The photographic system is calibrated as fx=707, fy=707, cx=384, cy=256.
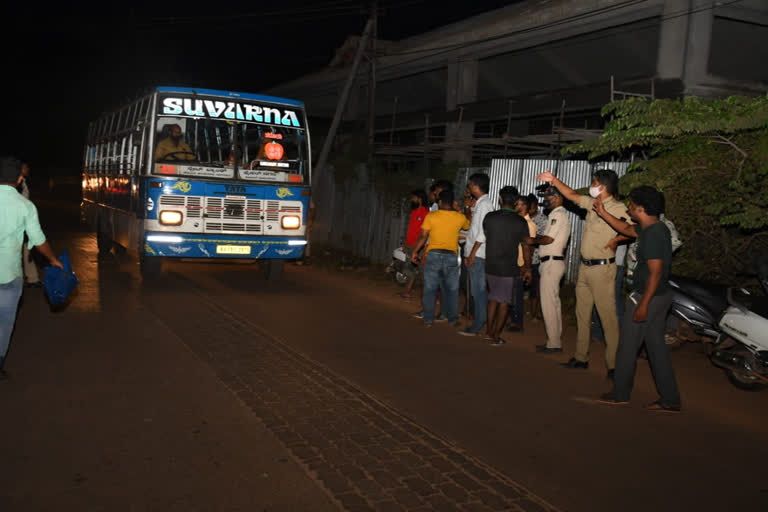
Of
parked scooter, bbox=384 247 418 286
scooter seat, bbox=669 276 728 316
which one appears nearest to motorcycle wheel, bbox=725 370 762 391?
scooter seat, bbox=669 276 728 316

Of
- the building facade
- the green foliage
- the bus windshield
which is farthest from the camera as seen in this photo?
the building facade

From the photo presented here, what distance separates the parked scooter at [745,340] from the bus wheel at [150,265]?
8.31 m

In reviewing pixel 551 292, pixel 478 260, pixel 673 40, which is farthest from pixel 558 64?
pixel 551 292

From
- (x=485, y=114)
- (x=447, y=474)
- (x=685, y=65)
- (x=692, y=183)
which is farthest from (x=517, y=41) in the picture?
(x=447, y=474)

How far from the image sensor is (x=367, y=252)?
58.0 ft

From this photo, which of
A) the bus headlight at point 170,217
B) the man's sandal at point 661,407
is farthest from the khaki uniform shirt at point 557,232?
the bus headlight at point 170,217

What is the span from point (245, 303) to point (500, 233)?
4.26 m

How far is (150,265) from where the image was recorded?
11586 millimetres

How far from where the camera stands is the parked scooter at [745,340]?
6.60 m

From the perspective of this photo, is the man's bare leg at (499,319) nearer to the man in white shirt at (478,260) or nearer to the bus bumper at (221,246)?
the man in white shirt at (478,260)

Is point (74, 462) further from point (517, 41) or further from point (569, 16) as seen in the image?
A: point (517, 41)

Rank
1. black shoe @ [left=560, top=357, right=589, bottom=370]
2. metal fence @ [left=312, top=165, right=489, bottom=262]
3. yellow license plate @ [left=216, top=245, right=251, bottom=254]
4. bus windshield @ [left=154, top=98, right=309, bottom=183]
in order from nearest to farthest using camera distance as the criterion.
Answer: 1. black shoe @ [left=560, top=357, right=589, bottom=370]
2. bus windshield @ [left=154, top=98, right=309, bottom=183]
3. yellow license plate @ [left=216, top=245, right=251, bottom=254]
4. metal fence @ [left=312, top=165, right=489, bottom=262]

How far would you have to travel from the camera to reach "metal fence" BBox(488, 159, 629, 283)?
11.8m

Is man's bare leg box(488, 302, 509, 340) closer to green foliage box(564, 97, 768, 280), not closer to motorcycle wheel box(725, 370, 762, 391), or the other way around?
green foliage box(564, 97, 768, 280)
